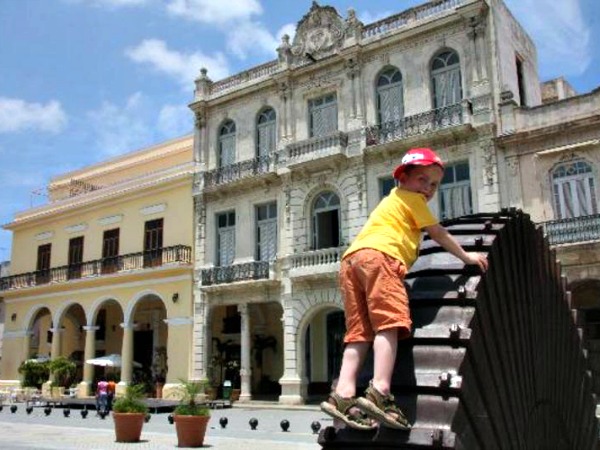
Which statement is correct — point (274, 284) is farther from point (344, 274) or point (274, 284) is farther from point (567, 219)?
point (344, 274)

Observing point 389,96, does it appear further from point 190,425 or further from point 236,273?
point 190,425

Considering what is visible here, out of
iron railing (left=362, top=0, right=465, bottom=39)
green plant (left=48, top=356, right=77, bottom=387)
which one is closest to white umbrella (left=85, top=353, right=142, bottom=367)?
green plant (left=48, top=356, right=77, bottom=387)

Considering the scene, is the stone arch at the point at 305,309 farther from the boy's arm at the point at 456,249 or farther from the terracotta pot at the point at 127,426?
the boy's arm at the point at 456,249

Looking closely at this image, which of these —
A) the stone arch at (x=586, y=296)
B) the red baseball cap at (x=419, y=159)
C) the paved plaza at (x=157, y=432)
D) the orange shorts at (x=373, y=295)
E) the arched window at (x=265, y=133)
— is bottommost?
the paved plaza at (x=157, y=432)

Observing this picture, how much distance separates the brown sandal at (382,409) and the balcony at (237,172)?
21.3 m

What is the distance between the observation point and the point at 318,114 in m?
23.1

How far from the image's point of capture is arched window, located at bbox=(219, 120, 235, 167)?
1001 inches

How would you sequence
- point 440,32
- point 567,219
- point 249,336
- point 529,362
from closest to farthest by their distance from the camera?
point 529,362, point 567,219, point 440,32, point 249,336

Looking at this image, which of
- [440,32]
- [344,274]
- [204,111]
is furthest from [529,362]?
[204,111]

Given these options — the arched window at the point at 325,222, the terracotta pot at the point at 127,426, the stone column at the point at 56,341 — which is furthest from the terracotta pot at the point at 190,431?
the stone column at the point at 56,341

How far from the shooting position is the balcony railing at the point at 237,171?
2375 cm

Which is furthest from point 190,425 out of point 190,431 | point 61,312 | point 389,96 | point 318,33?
point 61,312

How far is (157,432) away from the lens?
14.4 meters

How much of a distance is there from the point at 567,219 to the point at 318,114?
9.45 meters
